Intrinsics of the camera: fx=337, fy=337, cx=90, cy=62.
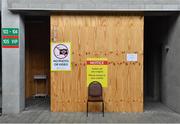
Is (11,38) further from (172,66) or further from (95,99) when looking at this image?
(172,66)

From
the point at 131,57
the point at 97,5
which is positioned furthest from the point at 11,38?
the point at 131,57

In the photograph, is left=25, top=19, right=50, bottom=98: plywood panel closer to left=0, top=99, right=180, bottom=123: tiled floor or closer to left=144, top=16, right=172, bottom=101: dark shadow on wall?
left=0, top=99, right=180, bottom=123: tiled floor

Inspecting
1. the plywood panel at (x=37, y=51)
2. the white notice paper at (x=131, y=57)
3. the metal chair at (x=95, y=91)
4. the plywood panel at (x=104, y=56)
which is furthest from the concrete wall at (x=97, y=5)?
the plywood panel at (x=37, y=51)

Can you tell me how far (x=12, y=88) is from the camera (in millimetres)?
9898

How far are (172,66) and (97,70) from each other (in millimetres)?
2370

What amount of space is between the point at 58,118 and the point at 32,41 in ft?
16.5

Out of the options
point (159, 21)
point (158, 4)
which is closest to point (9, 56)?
point (158, 4)

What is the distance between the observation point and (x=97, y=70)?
10117mm

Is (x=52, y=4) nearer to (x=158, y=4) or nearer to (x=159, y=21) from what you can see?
(x=158, y=4)

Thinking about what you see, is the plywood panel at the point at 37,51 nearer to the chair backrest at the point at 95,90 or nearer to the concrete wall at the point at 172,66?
the chair backrest at the point at 95,90

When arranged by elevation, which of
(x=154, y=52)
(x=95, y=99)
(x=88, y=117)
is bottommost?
(x=88, y=117)

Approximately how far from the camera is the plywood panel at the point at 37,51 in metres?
13.4

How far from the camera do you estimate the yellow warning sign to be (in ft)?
33.0

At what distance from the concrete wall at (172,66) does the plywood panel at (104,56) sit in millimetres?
1063
